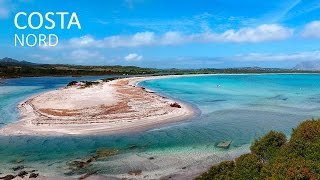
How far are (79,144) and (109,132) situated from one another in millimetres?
4406

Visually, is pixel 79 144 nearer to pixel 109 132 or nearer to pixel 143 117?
pixel 109 132

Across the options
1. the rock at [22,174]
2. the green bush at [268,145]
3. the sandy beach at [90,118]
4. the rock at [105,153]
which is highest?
the green bush at [268,145]

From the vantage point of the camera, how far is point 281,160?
13.1 meters

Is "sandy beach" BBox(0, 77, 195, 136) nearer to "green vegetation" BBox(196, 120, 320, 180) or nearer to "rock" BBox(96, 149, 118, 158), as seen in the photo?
"rock" BBox(96, 149, 118, 158)

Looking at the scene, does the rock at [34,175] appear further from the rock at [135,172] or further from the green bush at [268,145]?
the green bush at [268,145]

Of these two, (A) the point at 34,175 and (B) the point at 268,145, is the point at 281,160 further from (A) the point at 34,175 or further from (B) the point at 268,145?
(A) the point at 34,175

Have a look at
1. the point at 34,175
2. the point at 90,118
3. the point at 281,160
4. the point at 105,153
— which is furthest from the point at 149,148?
the point at 281,160

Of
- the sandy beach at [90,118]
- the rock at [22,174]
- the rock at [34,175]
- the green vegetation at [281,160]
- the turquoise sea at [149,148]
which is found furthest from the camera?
the sandy beach at [90,118]

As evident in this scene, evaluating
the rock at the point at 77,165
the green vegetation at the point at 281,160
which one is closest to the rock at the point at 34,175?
the rock at the point at 77,165

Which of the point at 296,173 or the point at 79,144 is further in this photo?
the point at 79,144

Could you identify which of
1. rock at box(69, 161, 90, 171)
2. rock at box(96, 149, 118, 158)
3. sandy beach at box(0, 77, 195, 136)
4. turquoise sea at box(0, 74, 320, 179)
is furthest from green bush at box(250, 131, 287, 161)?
sandy beach at box(0, 77, 195, 136)

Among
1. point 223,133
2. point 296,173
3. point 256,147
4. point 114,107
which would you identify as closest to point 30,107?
point 114,107

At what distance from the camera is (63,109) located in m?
44.8

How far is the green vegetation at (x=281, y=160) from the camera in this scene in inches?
456
